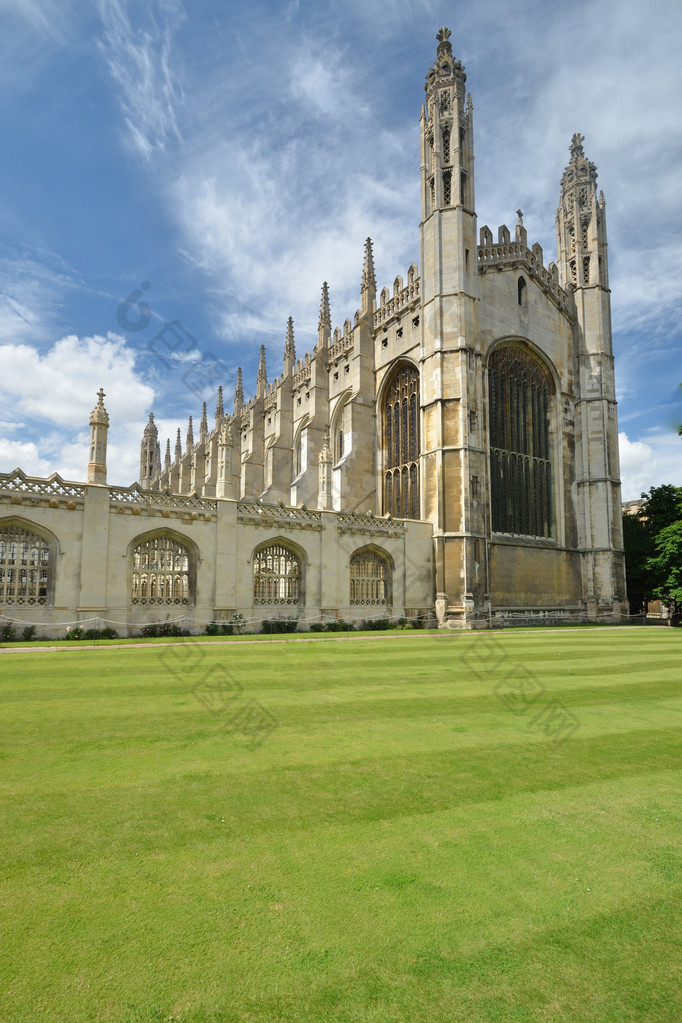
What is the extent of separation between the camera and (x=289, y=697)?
7.83m

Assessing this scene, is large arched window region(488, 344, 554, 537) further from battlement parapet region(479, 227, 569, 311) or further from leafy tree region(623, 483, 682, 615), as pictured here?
leafy tree region(623, 483, 682, 615)

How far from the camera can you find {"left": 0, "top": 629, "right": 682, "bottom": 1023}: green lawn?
2.24 metres

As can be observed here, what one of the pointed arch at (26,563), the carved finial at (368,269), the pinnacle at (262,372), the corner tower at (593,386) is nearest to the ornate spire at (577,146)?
the corner tower at (593,386)

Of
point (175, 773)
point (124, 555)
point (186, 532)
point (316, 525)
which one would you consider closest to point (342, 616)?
point (316, 525)

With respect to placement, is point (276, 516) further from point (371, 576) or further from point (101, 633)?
point (101, 633)

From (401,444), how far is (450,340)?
691cm

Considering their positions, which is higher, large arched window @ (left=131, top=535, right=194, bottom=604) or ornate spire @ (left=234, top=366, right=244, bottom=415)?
ornate spire @ (left=234, top=366, right=244, bottom=415)

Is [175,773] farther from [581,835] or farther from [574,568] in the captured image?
[574,568]

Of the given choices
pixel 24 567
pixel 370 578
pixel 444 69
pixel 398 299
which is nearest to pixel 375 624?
pixel 370 578

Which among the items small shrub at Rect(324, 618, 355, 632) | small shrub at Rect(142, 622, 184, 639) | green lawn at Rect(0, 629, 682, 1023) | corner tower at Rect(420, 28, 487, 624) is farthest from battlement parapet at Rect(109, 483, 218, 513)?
green lawn at Rect(0, 629, 682, 1023)

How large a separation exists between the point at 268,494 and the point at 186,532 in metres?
Result: 21.3

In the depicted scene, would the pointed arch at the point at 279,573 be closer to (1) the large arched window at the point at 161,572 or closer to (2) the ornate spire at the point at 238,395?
(1) the large arched window at the point at 161,572

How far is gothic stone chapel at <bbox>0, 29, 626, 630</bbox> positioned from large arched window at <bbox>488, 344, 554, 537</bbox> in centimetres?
12

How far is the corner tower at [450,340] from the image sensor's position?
27.8 metres
